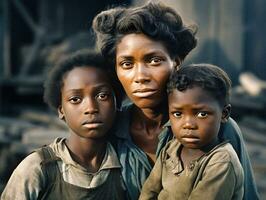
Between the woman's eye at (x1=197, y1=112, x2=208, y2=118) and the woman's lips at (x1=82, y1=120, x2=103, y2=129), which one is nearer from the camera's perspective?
the woman's eye at (x1=197, y1=112, x2=208, y2=118)

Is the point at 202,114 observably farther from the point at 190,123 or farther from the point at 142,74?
the point at 142,74

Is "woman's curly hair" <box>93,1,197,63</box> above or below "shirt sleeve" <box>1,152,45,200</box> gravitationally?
above

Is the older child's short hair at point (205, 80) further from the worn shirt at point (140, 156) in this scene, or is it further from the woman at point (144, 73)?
the worn shirt at point (140, 156)

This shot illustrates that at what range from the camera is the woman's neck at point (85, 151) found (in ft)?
8.55

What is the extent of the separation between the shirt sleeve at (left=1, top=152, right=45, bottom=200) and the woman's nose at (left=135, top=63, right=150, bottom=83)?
0.60 meters

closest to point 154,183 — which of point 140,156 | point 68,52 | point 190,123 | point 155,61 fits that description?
point 140,156

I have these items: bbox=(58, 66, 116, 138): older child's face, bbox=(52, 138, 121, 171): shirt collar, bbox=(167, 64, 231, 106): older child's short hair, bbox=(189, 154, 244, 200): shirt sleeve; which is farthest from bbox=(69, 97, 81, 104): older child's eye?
bbox=(189, 154, 244, 200): shirt sleeve

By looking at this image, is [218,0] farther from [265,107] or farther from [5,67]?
[5,67]

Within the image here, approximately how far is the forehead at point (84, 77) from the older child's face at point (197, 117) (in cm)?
38

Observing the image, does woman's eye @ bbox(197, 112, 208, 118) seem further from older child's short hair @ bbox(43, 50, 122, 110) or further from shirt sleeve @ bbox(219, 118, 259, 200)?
older child's short hair @ bbox(43, 50, 122, 110)

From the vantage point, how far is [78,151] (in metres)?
2.61

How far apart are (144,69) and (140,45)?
0.12m

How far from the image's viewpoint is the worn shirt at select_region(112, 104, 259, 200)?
2.68m

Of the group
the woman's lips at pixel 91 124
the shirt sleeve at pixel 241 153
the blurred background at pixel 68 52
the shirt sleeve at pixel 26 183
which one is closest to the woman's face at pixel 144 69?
the woman's lips at pixel 91 124
